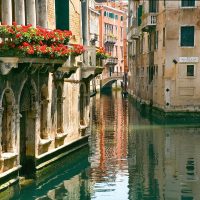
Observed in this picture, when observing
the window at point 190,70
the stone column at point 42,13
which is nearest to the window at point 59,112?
the stone column at point 42,13

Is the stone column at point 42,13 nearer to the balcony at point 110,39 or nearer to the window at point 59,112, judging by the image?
the window at point 59,112

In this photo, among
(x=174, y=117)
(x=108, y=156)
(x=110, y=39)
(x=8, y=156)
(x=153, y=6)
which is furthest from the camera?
(x=110, y=39)

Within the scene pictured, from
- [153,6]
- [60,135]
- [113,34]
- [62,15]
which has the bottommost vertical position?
[60,135]

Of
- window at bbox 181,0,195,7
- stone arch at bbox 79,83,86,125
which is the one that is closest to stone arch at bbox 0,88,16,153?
stone arch at bbox 79,83,86,125

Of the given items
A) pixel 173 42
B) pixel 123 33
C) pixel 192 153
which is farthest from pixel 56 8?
pixel 123 33

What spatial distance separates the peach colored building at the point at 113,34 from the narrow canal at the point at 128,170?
48.5 meters

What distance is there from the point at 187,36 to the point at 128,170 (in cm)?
1595

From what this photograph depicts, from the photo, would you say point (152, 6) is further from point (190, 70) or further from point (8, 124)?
point (8, 124)

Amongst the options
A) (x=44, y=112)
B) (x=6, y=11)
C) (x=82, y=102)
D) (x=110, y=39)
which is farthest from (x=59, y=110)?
(x=110, y=39)

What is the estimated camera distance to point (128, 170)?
1503cm

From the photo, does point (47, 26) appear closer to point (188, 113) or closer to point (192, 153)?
point (192, 153)

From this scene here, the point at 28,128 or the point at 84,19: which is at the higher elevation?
the point at 84,19

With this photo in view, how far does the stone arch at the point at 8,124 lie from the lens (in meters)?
12.4

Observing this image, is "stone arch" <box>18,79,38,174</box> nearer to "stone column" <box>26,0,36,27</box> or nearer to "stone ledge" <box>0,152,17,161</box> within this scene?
"stone ledge" <box>0,152,17,161</box>
